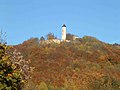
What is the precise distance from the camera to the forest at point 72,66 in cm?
3894

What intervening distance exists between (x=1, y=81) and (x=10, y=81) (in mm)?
412

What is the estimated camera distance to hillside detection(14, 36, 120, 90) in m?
42.7

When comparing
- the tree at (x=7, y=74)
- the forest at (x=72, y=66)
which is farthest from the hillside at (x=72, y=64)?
the tree at (x=7, y=74)

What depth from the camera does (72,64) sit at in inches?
2215

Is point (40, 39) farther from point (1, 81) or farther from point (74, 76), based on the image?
point (1, 81)

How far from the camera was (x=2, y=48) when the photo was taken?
15.7m

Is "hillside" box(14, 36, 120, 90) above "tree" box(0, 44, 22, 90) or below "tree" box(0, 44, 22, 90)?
above

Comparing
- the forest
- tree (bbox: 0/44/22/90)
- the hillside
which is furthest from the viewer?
the hillside

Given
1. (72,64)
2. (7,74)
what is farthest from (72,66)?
(7,74)

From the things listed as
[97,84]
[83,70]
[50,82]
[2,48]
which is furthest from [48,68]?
[2,48]

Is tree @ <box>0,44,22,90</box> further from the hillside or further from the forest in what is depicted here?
the hillside

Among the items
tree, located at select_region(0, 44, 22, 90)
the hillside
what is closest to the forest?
the hillside

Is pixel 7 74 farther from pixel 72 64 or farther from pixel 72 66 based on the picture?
pixel 72 64

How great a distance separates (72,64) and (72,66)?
998 millimetres
